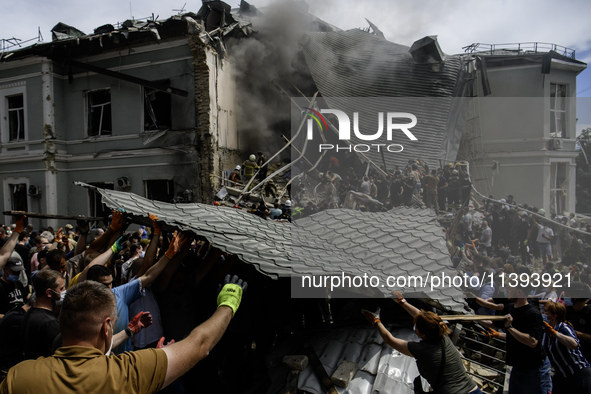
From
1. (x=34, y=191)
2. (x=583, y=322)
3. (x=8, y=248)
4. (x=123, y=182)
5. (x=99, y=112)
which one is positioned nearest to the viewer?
(x=583, y=322)

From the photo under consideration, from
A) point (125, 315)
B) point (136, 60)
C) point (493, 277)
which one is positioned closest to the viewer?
point (125, 315)

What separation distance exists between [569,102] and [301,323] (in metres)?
11.9

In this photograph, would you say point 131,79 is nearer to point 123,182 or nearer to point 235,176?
point 123,182

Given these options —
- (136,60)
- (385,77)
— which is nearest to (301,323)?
(385,77)

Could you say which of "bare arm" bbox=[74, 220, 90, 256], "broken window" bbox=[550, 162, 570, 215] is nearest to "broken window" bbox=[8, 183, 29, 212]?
"bare arm" bbox=[74, 220, 90, 256]

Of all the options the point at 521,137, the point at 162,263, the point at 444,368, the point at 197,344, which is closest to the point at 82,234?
the point at 162,263

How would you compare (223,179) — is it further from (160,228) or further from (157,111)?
(160,228)

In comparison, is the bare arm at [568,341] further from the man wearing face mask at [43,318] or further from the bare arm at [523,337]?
the man wearing face mask at [43,318]

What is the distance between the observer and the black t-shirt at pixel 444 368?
2.71m

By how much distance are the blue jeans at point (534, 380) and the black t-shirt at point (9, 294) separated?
205 inches

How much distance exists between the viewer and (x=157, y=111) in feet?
45.1

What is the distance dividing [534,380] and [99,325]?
11.3ft

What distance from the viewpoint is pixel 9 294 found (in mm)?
4430

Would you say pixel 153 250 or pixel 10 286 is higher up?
pixel 153 250
